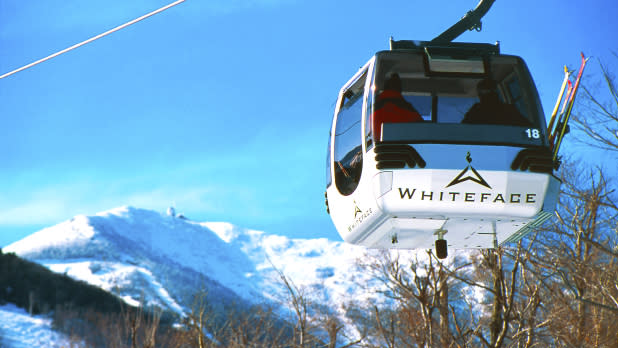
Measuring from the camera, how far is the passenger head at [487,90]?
6.23 metres

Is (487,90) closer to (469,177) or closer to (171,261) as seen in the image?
(469,177)

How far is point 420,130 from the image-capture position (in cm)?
566

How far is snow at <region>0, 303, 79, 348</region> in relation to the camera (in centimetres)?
5327

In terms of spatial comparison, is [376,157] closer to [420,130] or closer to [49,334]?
[420,130]

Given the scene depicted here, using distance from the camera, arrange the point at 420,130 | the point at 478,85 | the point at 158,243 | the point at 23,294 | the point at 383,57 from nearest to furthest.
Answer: the point at 420,130, the point at 383,57, the point at 478,85, the point at 23,294, the point at 158,243

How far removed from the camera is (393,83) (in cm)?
627

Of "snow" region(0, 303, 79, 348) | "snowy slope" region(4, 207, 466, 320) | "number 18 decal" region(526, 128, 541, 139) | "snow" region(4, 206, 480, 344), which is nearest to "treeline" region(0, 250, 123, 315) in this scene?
"snow" region(0, 303, 79, 348)

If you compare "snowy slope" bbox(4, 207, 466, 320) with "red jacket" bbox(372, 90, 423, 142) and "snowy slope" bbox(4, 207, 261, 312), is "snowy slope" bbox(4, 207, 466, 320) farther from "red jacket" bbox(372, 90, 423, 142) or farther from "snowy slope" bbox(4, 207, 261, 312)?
"red jacket" bbox(372, 90, 423, 142)

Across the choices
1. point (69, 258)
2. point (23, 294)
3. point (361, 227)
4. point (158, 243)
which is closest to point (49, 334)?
point (23, 294)

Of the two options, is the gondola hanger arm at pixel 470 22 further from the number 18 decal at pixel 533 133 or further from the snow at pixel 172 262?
the snow at pixel 172 262

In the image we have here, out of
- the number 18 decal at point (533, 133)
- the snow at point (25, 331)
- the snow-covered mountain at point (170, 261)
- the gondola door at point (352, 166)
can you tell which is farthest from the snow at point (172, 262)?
the number 18 decal at point (533, 133)

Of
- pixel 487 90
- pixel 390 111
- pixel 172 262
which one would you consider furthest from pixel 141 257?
pixel 390 111

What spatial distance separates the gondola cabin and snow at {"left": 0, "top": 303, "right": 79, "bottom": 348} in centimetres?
5018

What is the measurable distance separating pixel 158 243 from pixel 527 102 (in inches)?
7205
